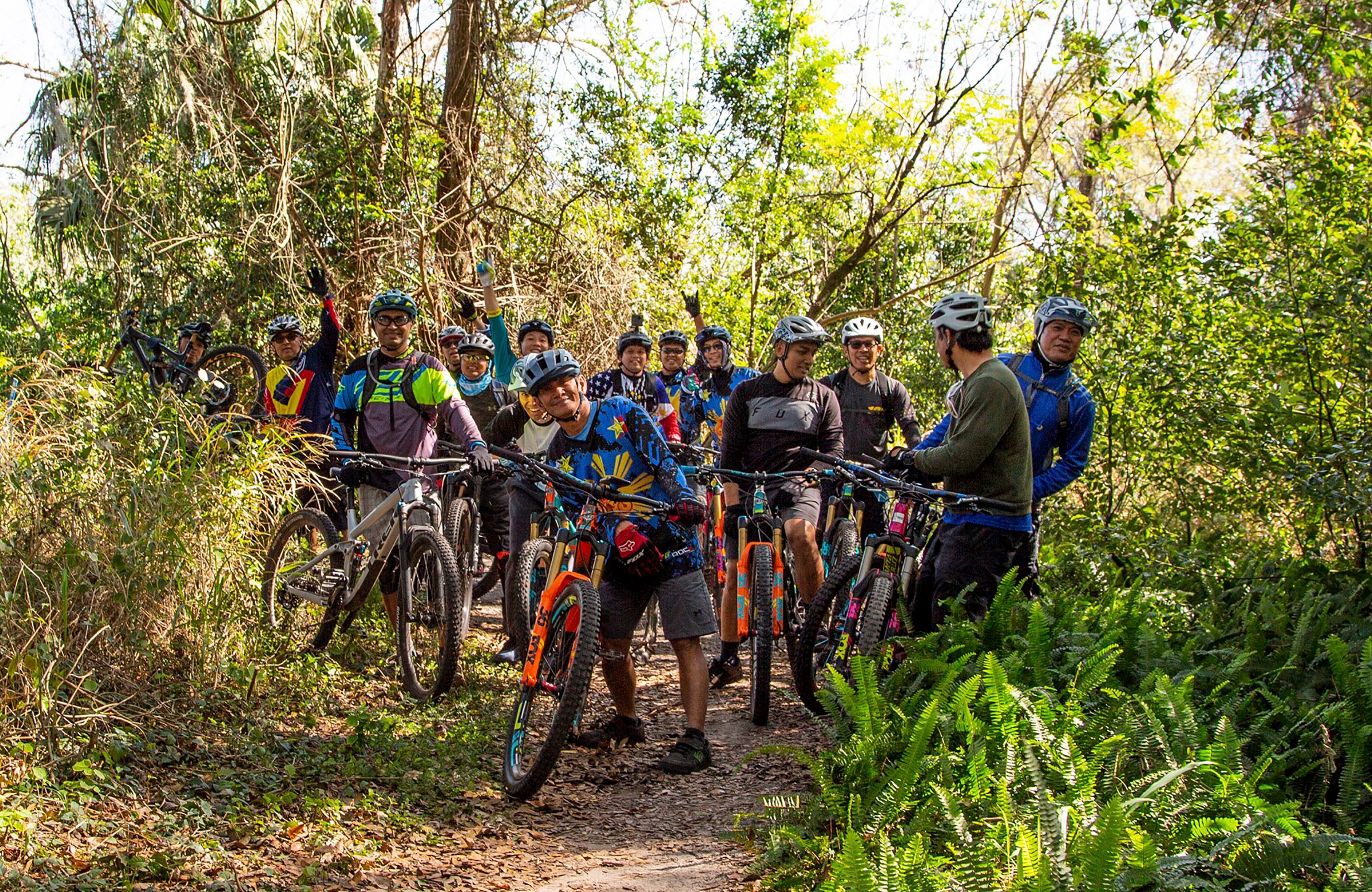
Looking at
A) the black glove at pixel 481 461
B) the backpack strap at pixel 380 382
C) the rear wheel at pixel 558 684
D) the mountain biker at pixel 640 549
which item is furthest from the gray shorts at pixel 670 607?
the backpack strap at pixel 380 382

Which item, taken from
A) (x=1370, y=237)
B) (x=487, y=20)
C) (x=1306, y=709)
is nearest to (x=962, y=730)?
(x=1306, y=709)

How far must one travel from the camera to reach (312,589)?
7387 mm

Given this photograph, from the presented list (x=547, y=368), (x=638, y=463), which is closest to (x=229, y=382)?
(x=547, y=368)

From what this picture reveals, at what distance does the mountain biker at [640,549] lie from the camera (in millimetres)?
5992

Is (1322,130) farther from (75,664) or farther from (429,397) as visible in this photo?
(75,664)

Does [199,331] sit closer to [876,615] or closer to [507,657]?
[507,657]

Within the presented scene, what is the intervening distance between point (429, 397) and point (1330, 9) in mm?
8035

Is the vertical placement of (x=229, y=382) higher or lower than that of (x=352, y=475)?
higher

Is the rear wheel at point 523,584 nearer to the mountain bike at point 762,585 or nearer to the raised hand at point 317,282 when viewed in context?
the mountain bike at point 762,585

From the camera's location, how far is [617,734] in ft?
21.2

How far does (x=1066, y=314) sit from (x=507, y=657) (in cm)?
428

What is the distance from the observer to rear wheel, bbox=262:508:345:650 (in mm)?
7270

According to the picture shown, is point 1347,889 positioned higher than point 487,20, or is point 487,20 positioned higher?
point 487,20

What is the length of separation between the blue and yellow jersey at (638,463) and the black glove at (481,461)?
0.61 metres
